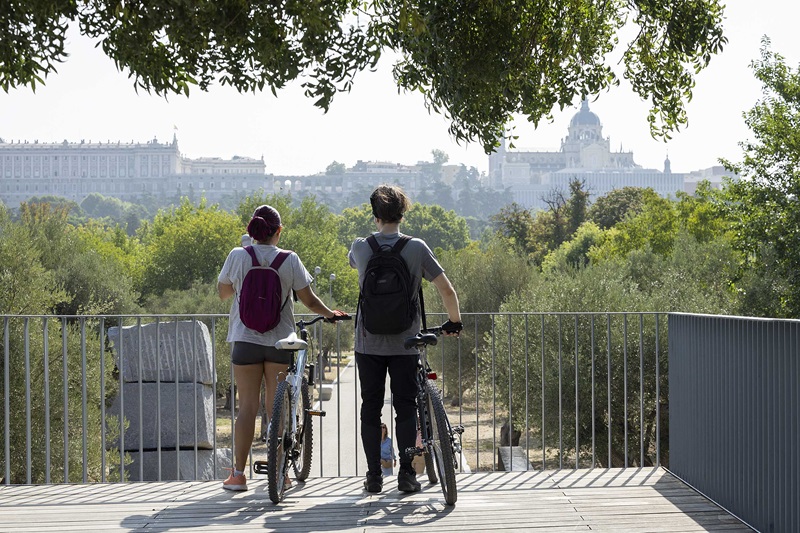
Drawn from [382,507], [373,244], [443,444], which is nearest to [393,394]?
[443,444]

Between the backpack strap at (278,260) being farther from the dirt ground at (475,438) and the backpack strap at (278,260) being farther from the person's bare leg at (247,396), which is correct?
the dirt ground at (475,438)

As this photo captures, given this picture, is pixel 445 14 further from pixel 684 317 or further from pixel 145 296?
pixel 145 296

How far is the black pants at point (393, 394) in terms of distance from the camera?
5.73m

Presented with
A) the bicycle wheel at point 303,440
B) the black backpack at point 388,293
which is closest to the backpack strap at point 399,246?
the black backpack at point 388,293

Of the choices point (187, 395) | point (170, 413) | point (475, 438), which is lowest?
point (475, 438)

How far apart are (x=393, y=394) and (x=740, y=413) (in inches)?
72.0

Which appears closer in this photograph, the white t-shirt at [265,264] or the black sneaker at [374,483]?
the white t-shirt at [265,264]

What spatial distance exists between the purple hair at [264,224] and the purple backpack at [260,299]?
184mm

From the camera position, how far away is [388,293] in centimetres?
558

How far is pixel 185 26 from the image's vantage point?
4918mm

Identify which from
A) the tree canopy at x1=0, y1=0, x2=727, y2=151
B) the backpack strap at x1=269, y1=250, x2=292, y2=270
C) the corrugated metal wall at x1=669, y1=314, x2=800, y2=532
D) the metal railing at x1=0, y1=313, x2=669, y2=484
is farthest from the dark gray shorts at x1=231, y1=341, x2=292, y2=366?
the metal railing at x1=0, y1=313, x2=669, y2=484

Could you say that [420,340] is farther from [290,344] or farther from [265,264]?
[265,264]

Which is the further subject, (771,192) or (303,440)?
(771,192)

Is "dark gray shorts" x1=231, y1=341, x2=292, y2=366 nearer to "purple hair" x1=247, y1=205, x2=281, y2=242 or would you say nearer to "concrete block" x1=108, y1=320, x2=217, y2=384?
"purple hair" x1=247, y1=205, x2=281, y2=242
